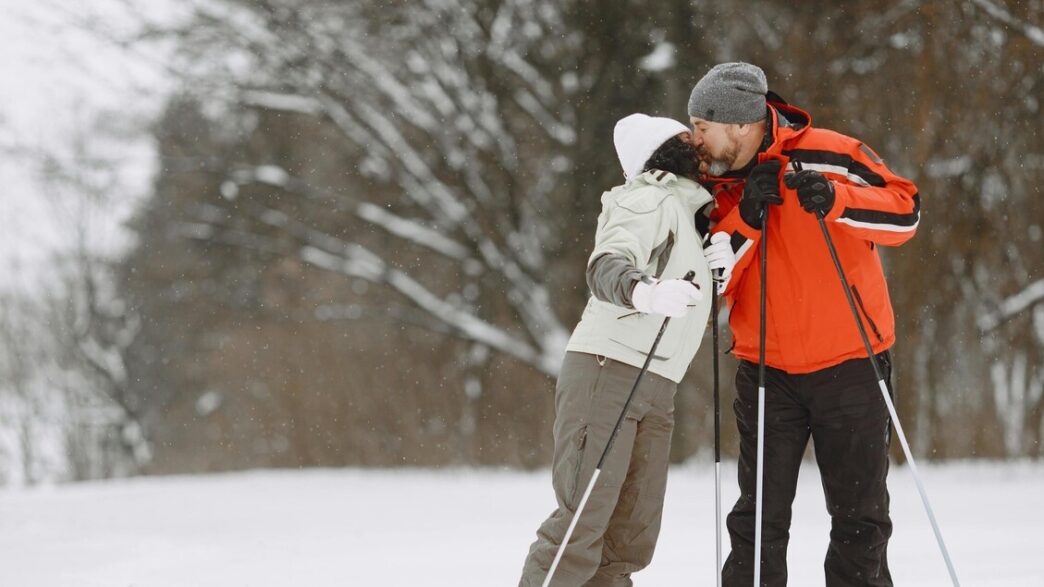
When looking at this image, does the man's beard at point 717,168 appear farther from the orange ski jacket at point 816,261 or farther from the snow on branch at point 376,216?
the snow on branch at point 376,216

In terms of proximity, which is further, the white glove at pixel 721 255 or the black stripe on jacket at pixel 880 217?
the white glove at pixel 721 255

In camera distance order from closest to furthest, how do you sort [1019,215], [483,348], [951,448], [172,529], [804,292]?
[804,292]
[172,529]
[1019,215]
[951,448]
[483,348]

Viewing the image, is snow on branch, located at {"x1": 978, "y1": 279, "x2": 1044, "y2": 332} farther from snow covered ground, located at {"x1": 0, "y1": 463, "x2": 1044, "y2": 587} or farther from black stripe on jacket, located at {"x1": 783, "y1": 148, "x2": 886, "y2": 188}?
black stripe on jacket, located at {"x1": 783, "y1": 148, "x2": 886, "y2": 188}

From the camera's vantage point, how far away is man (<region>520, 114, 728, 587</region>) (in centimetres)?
315

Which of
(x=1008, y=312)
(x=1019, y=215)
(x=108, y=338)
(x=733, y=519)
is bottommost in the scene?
(x=108, y=338)

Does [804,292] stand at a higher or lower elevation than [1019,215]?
lower

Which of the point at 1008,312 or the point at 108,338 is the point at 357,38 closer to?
the point at 1008,312

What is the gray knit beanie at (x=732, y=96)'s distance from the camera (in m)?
3.37

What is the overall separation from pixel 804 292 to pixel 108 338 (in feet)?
86.2

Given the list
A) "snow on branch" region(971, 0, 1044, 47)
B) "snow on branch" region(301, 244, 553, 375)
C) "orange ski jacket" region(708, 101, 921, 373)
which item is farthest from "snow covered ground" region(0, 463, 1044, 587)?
"snow on branch" region(971, 0, 1044, 47)

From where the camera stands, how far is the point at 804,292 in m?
3.35

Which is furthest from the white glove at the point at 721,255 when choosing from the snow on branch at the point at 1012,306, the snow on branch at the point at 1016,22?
the snow on branch at the point at 1012,306

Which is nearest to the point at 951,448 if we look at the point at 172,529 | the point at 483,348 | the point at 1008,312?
the point at 1008,312

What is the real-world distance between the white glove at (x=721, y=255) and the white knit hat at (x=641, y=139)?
315 mm
